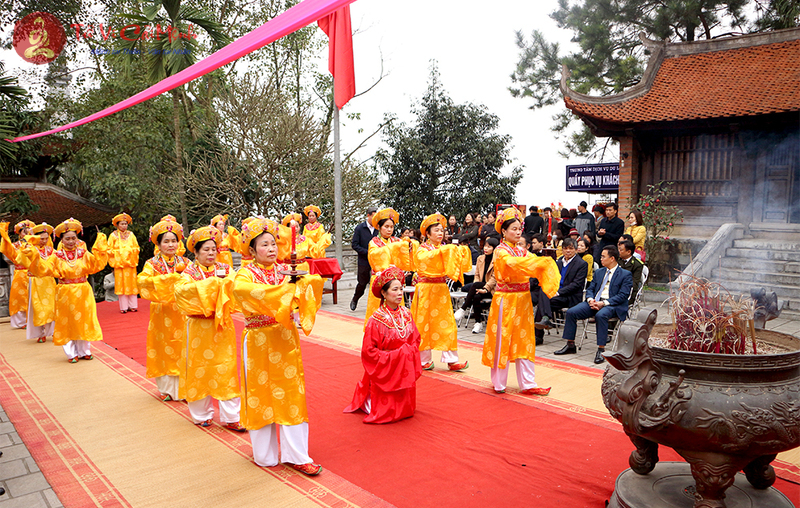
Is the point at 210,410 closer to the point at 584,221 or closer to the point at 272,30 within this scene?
the point at 272,30

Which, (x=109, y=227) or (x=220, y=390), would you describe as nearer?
(x=220, y=390)

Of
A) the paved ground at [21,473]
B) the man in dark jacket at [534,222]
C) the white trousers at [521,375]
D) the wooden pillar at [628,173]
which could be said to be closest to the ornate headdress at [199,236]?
the paved ground at [21,473]

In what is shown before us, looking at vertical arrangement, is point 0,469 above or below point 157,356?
below

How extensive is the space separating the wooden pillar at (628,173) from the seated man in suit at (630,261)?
5101 mm

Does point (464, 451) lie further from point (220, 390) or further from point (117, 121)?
point (117, 121)

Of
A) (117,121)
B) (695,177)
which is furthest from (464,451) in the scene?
(117,121)

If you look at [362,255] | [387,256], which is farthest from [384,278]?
[362,255]

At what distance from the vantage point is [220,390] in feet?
14.3

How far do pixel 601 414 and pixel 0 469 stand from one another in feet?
14.3

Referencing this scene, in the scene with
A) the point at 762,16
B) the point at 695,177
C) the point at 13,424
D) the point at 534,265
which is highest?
the point at 762,16

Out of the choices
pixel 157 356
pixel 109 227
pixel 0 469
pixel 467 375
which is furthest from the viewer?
pixel 109 227

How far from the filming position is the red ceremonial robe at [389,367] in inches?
176

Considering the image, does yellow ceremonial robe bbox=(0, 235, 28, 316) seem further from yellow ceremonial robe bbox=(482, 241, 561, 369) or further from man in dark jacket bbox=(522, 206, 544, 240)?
man in dark jacket bbox=(522, 206, 544, 240)

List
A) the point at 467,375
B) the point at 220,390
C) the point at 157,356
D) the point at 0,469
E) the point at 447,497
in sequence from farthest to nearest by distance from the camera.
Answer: the point at 467,375
the point at 157,356
the point at 220,390
the point at 0,469
the point at 447,497
